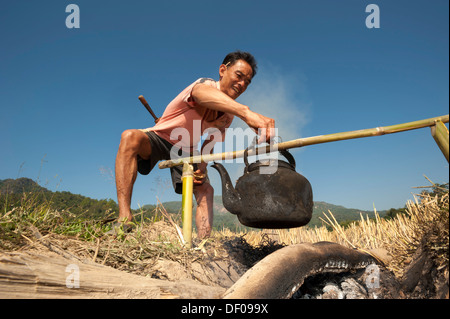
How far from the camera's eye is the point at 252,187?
216cm

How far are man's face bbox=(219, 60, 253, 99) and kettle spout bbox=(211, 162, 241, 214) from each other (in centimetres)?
131

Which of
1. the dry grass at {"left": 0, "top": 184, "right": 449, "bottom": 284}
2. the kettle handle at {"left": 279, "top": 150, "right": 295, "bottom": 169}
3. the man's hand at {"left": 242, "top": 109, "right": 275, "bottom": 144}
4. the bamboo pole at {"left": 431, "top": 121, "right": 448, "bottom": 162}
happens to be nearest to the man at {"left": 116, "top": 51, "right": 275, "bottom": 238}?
the man's hand at {"left": 242, "top": 109, "right": 275, "bottom": 144}

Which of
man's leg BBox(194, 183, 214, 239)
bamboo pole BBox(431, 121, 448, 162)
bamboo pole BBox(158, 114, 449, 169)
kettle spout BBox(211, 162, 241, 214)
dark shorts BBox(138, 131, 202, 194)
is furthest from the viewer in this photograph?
man's leg BBox(194, 183, 214, 239)

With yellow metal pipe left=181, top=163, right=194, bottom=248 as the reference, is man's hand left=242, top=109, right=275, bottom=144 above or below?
above

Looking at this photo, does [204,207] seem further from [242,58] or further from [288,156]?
[242,58]

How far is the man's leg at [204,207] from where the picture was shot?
3611 mm

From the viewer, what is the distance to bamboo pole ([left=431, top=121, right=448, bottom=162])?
163 cm

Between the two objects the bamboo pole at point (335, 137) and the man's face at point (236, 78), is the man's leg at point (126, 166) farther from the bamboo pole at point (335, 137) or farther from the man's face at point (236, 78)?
the man's face at point (236, 78)

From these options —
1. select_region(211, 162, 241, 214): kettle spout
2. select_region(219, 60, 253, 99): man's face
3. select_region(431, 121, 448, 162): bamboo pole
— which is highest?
select_region(219, 60, 253, 99): man's face

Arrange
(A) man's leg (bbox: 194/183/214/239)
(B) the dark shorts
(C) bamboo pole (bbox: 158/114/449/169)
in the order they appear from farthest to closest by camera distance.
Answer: (A) man's leg (bbox: 194/183/214/239) → (B) the dark shorts → (C) bamboo pole (bbox: 158/114/449/169)

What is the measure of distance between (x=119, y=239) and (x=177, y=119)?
146 centimetres

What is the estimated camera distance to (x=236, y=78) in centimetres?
334

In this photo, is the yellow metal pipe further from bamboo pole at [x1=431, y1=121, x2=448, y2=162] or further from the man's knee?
bamboo pole at [x1=431, y1=121, x2=448, y2=162]

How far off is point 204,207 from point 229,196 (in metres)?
1.44
